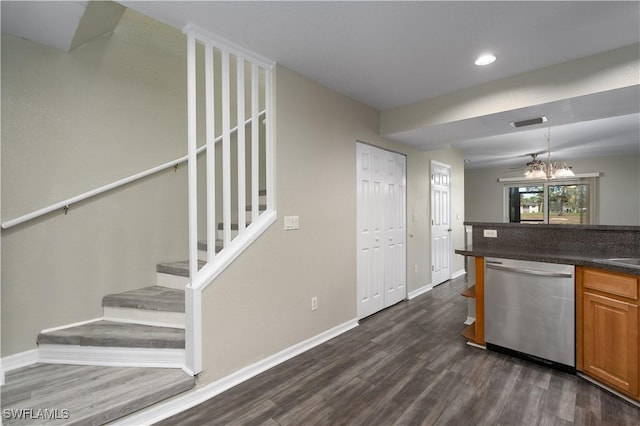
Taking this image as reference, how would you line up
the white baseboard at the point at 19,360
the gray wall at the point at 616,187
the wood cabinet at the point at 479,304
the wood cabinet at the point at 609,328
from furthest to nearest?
the gray wall at the point at 616,187 < the wood cabinet at the point at 479,304 < the white baseboard at the point at 19,360 < the wood cabinet at the point at 609,328

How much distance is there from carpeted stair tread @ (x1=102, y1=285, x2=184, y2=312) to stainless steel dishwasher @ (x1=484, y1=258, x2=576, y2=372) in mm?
2753

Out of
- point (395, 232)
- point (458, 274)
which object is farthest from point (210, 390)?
point (458, 274)

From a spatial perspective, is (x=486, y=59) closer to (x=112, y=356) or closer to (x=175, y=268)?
(x=175, y=268)

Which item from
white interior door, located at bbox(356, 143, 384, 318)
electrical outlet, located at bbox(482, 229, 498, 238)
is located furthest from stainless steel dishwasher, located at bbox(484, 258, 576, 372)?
white interior door, located at bbox(356, 143, 384, 318)

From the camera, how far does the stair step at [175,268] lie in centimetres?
268

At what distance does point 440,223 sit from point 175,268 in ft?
14.0

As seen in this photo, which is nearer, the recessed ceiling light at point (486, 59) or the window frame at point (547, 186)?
the recessed ceiling light at point (486, 59)

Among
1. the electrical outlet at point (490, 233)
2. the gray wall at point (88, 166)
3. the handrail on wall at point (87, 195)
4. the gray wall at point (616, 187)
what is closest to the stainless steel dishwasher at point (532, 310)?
the electrical outlet at point (490, 233)

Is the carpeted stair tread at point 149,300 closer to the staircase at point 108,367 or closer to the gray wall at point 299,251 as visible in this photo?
the staircase at point 108,367

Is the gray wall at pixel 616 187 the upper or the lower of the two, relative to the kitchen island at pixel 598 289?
upper

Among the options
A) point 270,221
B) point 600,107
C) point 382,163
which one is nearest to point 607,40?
point 600,107

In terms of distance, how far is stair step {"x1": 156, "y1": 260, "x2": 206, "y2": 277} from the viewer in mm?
2678

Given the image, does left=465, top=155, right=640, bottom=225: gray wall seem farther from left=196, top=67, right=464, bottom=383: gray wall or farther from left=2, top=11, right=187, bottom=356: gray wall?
left=2, top=11, right=187, bottom=356: gray wall

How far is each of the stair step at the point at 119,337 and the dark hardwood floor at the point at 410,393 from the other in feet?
1.65
